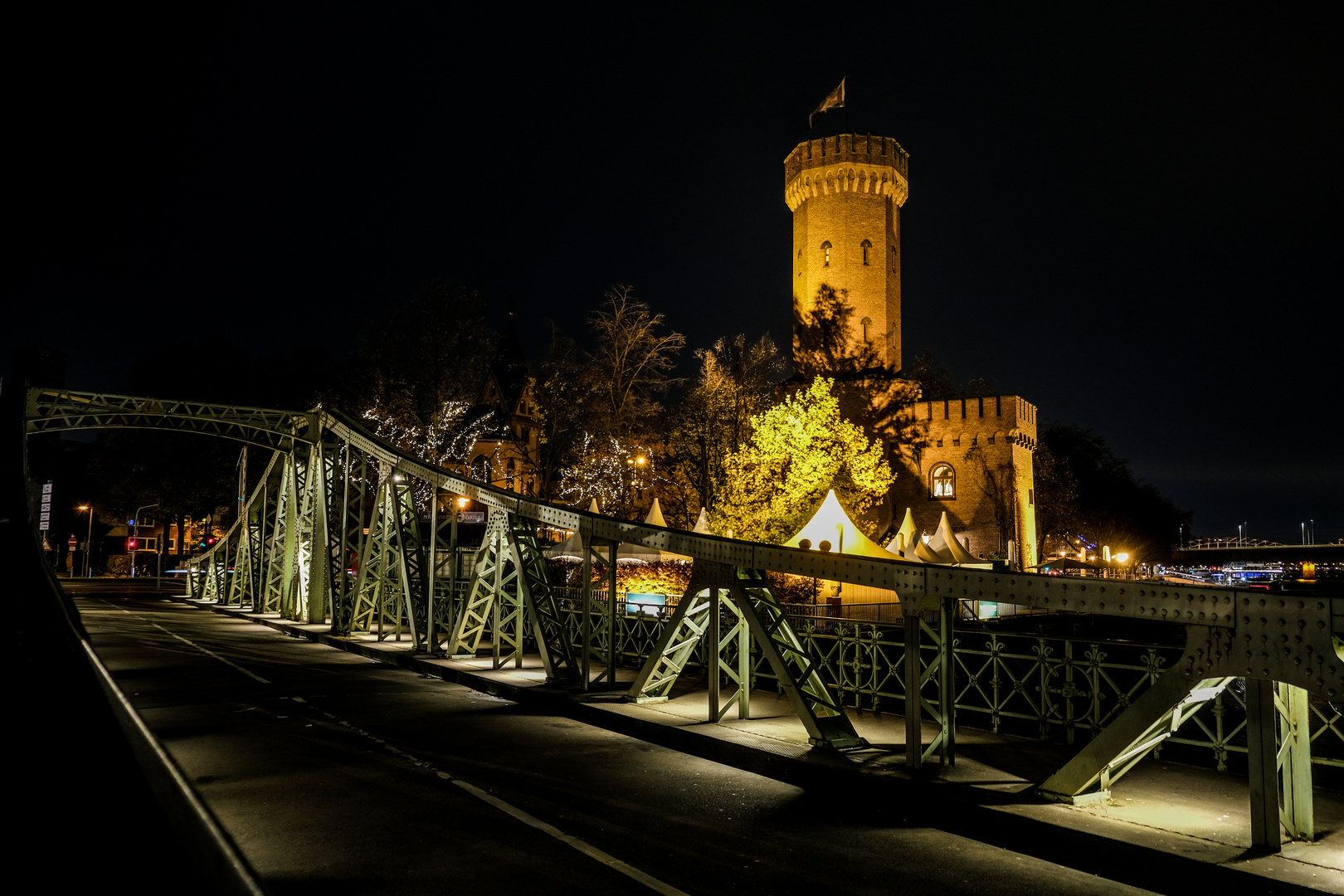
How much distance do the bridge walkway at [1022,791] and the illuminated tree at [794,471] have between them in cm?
2486

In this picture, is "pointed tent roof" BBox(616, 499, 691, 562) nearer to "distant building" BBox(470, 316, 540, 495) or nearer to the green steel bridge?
the green steel bridge

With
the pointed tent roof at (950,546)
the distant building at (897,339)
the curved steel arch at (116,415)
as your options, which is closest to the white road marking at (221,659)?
the curved steel arch at (116,415)

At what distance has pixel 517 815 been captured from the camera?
6.96m

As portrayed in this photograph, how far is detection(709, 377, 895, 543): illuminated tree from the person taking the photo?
36875 mm

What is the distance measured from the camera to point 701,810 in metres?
7.20

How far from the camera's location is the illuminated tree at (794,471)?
36.9m

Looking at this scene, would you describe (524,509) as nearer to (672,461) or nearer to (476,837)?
(476,837)

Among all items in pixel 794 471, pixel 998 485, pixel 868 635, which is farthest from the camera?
pixel 998 485

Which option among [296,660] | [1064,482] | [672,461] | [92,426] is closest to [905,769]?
[296,660]

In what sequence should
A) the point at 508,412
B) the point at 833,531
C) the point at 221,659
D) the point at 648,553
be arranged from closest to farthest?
the point at 221,659
the point at 833,531
the point at 648,553
the point at 508,412

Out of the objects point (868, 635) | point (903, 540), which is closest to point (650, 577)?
point (903, 540)

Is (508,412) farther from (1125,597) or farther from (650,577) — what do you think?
(1125,597)

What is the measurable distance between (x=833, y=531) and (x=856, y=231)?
90.7 ft

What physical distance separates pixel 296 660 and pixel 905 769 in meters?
13.4
